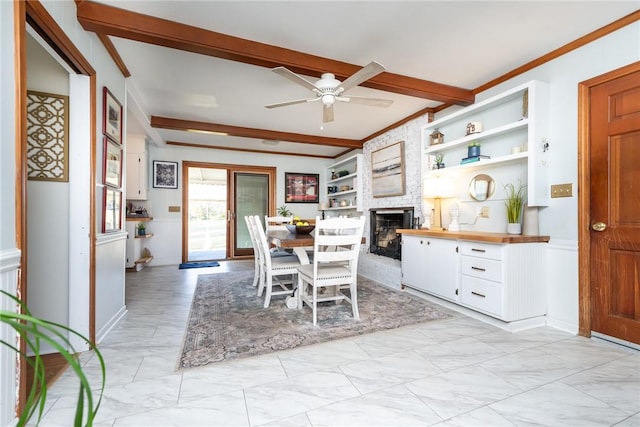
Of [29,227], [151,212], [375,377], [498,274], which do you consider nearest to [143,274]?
[151,212]

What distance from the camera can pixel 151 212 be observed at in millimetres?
5812

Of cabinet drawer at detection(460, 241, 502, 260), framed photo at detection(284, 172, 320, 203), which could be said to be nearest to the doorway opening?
framed photo at detection(284, 172, 320, 203)

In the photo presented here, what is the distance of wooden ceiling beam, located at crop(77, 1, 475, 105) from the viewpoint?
2.14 m

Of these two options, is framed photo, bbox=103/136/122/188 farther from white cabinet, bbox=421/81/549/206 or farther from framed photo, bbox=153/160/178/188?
white cabinet, bbox=421/81/549/206

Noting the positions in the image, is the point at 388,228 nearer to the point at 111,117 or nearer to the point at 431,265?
the point at 431,265

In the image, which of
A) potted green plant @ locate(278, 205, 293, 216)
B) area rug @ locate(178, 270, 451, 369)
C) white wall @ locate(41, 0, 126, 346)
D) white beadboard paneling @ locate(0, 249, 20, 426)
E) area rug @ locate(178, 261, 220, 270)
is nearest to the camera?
white beadboard paneling @ locate(0, 249, 20, 426)

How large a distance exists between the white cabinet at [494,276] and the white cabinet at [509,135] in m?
0.53

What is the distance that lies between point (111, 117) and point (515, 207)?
12.5 ft

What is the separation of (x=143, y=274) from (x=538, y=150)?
552 centimetres

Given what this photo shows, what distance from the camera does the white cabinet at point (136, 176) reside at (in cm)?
502

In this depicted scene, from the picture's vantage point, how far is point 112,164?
8.71 feet

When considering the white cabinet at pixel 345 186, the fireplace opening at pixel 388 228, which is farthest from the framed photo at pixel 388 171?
the white cabinet at pixel 345 186

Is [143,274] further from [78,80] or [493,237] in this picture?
[493,237]

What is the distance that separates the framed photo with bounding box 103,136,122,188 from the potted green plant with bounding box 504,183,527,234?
366 centimetres
